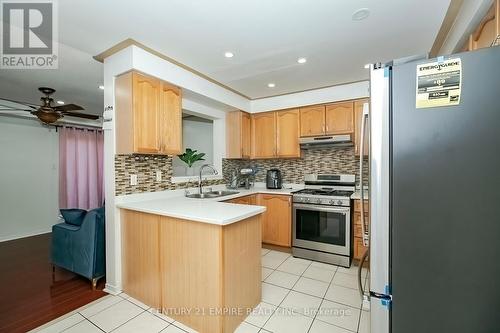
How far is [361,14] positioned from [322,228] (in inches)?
93.5

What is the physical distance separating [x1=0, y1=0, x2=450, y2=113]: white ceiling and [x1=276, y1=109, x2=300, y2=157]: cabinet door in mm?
805

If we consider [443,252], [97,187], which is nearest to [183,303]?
[443,252]

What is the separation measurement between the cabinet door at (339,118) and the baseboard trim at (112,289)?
127 inches

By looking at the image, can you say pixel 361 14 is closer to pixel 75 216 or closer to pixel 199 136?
pixel 199 136

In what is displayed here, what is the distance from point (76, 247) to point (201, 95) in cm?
226

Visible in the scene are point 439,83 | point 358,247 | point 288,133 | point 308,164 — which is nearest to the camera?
point 439,83

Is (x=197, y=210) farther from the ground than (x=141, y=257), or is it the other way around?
(x=197, y=210)

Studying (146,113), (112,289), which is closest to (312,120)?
(146,113)

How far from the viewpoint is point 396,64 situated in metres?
0.95

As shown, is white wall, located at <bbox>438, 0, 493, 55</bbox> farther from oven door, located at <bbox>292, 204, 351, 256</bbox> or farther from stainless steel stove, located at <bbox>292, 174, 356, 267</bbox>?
oven door, located at <bbox>292, 204, 351, 256</bbox>

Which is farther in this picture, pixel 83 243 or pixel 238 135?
pixel 238 135

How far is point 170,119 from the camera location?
242 centimetres

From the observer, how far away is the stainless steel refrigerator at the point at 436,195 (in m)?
0.82

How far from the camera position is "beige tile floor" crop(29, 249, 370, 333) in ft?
5.68
